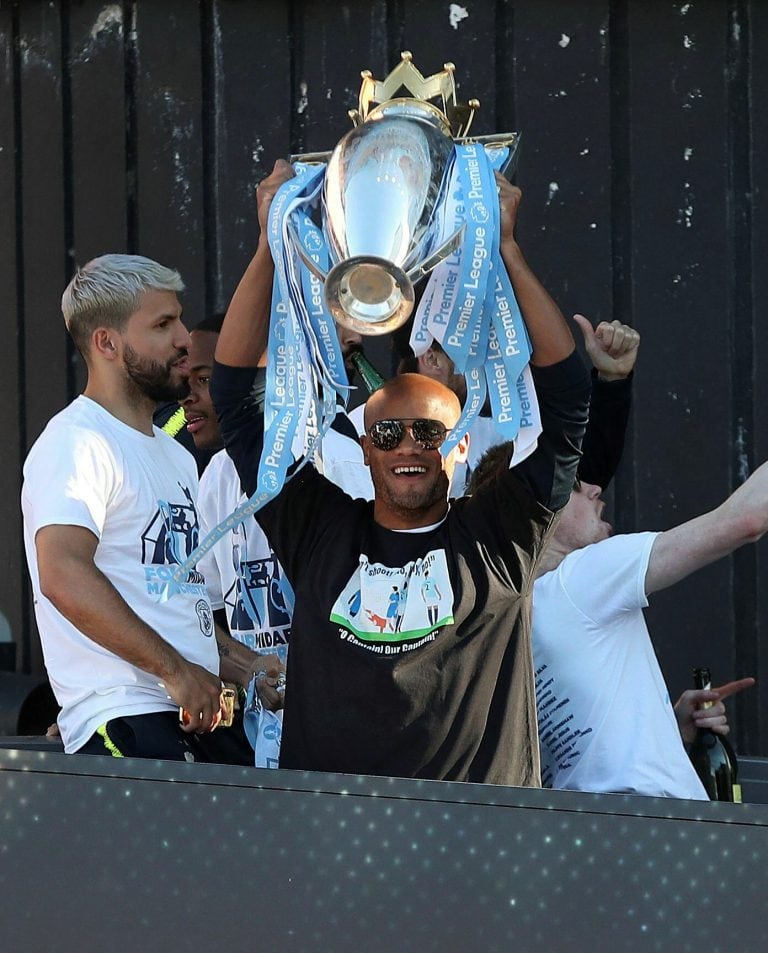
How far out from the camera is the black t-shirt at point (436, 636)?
2.28m

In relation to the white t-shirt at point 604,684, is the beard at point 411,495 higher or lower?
higher

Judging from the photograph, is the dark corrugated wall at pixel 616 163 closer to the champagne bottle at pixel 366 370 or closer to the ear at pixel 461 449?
the champagne bottle at pixel 366 370

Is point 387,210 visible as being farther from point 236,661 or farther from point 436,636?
point 236,661

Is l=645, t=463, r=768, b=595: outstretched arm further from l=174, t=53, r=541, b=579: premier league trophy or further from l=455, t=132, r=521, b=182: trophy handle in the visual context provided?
l=455, t=132, r=521, b=182: trophy handle

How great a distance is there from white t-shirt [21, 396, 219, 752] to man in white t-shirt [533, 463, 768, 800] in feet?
2.03

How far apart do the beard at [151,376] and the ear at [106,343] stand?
2cm

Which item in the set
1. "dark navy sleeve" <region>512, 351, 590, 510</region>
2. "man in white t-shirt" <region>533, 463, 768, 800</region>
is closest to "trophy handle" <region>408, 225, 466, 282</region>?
"dark navy sleeve" <region>512, 351, 590, 510</region>

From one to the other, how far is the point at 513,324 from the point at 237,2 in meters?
2.34

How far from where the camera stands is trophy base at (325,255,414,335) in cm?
196

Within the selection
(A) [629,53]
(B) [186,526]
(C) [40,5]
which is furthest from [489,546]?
(C) [40,5]

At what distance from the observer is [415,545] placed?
7.97 feet

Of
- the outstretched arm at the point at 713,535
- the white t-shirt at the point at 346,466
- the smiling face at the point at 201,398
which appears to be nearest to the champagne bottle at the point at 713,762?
the outstretched arm at the point at 713,535

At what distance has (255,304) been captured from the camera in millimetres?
2426

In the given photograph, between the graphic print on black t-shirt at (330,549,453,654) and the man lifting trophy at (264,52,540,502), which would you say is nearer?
the man lifting trophy at (264,52,540,502)
